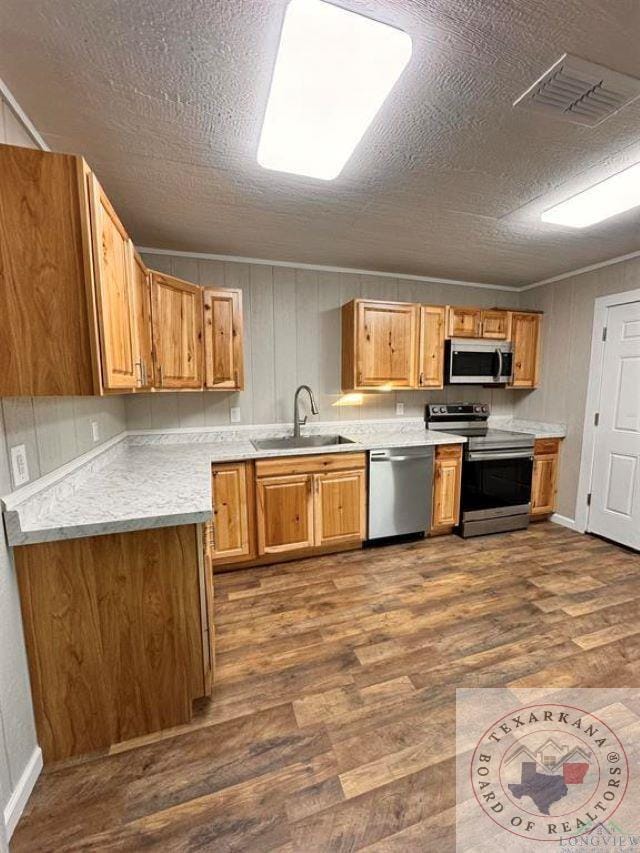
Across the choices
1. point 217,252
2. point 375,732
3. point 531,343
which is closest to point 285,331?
point 217,252

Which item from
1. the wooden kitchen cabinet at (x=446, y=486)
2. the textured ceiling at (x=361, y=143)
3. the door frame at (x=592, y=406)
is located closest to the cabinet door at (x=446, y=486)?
the wooden kitchen cabinet at (x=446, y=486)

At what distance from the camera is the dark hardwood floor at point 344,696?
3.80 feet

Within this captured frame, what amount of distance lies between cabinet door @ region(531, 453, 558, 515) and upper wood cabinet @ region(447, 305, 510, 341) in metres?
1.29

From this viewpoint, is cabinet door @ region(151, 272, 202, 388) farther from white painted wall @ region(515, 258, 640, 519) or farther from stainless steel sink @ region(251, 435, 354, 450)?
white painted wall @ region(515, 258, 640, 519)

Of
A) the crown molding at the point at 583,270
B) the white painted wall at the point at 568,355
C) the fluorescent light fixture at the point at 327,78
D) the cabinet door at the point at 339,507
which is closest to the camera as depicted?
the fluorescent light fixture at the point at 327,78

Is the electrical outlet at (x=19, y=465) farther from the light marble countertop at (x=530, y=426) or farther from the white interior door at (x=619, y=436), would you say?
the white interior door at (x=619, y=436)

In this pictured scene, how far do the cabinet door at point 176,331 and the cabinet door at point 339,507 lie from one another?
1.24 m

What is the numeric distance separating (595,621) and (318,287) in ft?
10.5

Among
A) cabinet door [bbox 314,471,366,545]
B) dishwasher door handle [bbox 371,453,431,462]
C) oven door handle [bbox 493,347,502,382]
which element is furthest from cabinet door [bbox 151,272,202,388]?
oven door handle [bbox 493,347,502,382]

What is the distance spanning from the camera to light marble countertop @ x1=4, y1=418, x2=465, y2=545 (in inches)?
50.4

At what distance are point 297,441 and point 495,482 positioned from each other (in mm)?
1887

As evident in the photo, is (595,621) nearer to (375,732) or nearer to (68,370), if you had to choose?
(375,732)

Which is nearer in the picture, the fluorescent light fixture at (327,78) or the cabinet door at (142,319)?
the fluorescent light fixture at (327,78)

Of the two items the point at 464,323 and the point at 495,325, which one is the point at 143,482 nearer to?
the point at 464,323
